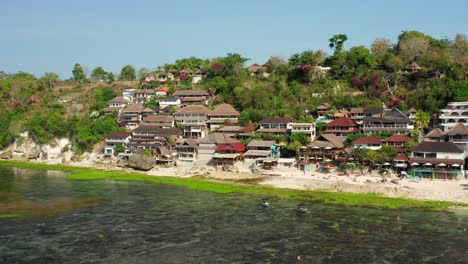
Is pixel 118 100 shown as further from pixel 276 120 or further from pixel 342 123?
pixel 342 123

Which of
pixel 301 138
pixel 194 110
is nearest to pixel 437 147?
pixel 301 138

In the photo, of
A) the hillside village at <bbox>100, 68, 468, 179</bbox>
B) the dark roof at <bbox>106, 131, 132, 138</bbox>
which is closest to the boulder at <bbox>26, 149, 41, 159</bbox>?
the hillside village at <bbox>100, 68, 468, 179</bbox>

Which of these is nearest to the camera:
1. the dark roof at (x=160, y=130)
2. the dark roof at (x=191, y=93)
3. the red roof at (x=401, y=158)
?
the red roof at (x=401, y=158)

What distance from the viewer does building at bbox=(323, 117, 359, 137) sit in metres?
66.1

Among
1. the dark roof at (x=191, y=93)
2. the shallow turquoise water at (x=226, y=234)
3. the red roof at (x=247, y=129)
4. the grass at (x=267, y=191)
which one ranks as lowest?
the shallow turquoise water at (x=226, y=234)

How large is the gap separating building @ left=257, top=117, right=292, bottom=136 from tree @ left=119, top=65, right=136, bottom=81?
67788mm

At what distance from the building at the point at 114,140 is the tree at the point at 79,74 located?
58.8 m

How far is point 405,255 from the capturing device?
30312 mm

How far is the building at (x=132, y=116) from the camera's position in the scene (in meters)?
86.1

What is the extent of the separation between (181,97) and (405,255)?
220ft

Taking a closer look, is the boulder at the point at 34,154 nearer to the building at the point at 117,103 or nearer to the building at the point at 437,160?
the building at the point at 117,103

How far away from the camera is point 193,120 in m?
79.6

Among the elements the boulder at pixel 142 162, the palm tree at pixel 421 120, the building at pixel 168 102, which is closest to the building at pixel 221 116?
the building at pixel 168 102

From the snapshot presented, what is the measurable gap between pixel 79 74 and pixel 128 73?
15.9m
